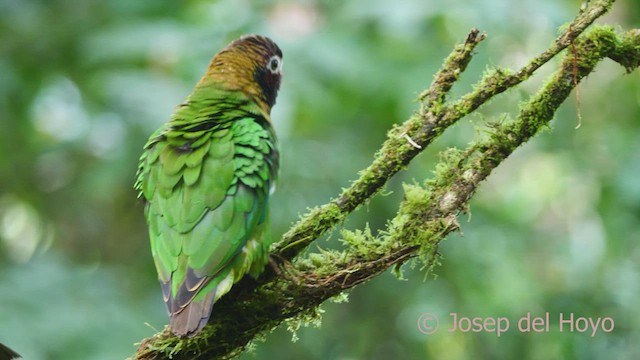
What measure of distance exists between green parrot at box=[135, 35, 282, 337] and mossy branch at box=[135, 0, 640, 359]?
15 centimetres

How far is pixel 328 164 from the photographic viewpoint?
22.4ft

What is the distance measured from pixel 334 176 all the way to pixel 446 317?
1467 millimetres

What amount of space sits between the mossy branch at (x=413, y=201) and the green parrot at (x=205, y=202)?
6.0 inches

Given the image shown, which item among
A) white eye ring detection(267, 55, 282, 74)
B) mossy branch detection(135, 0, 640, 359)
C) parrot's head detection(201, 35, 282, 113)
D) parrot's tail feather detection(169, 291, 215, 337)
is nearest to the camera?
parrot's tail feather detection(169, 291, 215, 337)

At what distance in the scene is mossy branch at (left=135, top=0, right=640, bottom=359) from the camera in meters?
3.41

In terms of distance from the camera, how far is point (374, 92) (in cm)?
644

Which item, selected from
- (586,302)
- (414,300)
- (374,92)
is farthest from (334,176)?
(586,302)

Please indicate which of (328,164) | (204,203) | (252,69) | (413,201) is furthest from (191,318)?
(328,164)

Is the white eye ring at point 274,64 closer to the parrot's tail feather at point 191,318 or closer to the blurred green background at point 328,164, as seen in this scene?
the blurred green background at point 328,164

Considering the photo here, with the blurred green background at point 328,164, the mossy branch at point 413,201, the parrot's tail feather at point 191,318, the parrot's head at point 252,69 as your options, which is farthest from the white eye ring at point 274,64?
the parrot's tail feather at point 191,318

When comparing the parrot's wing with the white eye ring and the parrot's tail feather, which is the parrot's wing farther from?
the white eye ring

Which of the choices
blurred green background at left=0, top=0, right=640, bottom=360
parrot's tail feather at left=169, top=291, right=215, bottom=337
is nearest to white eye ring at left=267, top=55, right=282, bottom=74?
blurred green background at left=0, top=0, right=640, bottom=360

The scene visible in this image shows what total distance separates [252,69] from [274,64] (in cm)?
18

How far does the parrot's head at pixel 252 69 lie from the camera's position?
4.57m
